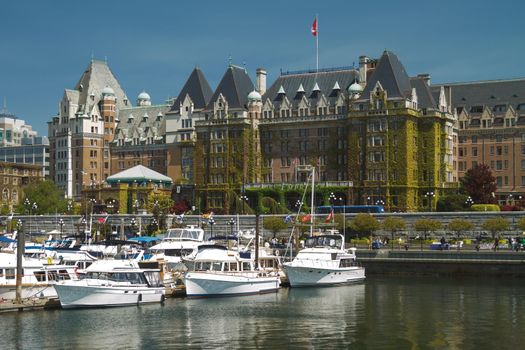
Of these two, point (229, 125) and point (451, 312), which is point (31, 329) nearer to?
point (451, 312)

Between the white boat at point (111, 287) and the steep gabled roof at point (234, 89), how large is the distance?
8697cm

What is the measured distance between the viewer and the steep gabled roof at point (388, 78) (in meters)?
145

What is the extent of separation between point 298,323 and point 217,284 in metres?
16.1

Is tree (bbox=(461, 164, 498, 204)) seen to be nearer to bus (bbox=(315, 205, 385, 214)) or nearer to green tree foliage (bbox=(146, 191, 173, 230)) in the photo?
bus (bbox=(315, 205, 385, 214))

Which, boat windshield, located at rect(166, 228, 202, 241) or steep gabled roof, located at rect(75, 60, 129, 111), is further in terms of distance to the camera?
steep gabled roof, located at rect(75, 60, 129, 111)

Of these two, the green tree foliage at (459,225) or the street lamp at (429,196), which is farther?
the street lamp at (429,196)

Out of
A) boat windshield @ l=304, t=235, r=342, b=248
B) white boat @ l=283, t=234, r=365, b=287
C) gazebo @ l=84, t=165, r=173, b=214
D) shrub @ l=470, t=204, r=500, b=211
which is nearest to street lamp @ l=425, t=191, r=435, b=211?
shrub @ l=470, t=204, r=500, b=211

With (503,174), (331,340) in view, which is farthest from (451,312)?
(503,174)

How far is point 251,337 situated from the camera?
5838 cm

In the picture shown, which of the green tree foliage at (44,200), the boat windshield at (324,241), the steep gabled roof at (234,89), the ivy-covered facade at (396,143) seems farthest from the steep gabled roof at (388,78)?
the green tree foliage at (44,200)

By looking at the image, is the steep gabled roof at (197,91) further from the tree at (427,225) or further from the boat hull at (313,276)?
the boat hull at (313,276)

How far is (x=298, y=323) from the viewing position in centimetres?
6362

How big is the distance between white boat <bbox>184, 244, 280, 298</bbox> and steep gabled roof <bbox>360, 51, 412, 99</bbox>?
222 ft

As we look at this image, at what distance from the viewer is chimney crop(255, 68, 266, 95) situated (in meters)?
163
